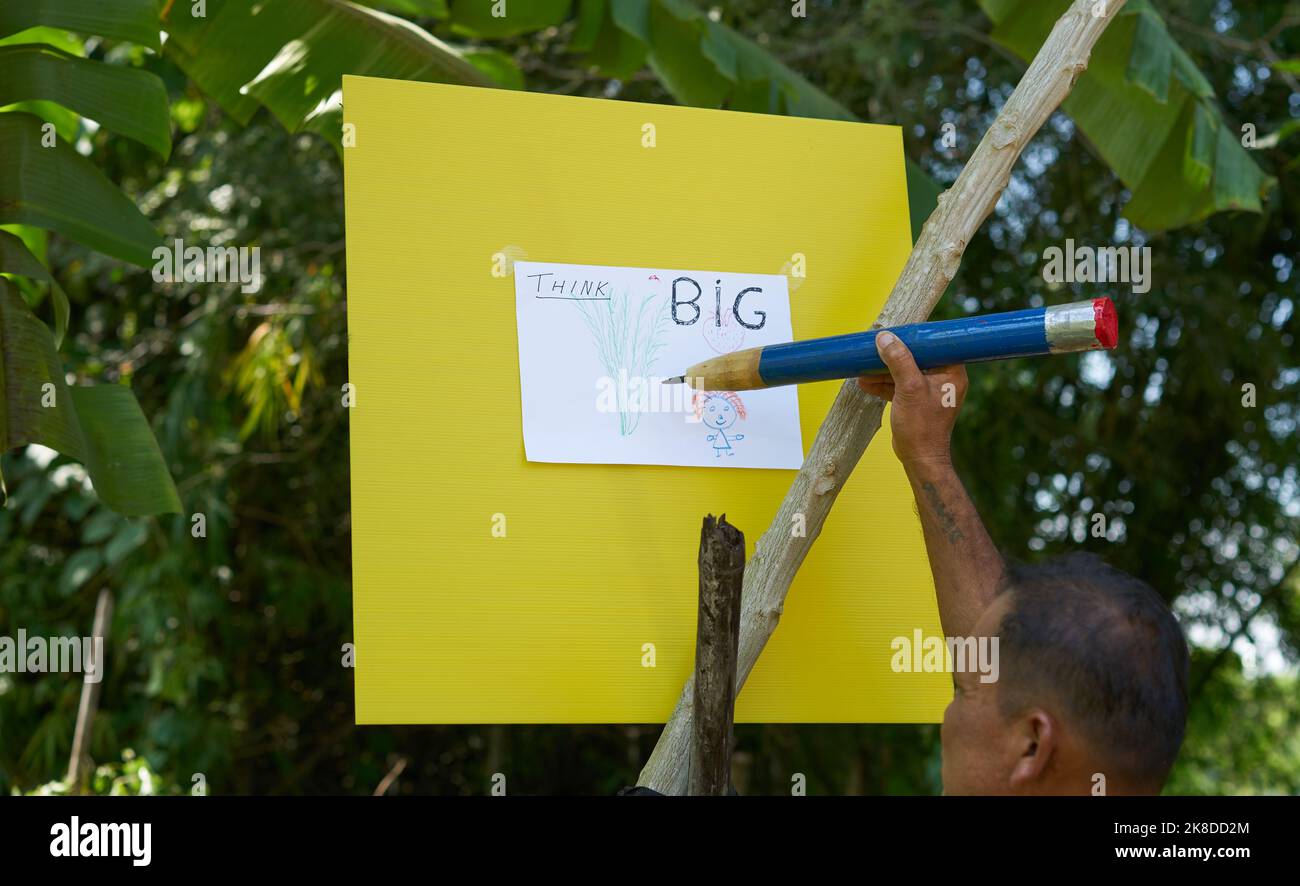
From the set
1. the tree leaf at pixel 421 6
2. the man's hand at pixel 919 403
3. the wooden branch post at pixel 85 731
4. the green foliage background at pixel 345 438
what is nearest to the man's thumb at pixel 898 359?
the man's hand at pixel 919 403

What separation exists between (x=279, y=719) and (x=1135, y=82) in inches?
156

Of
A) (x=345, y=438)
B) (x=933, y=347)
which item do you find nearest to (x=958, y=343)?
(x=933, y=347)

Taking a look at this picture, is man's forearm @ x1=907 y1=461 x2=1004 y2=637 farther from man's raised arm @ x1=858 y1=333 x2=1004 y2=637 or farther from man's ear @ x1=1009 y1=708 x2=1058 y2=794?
man's ear @ x1=1009 y1=708 x2=1058 y2=794

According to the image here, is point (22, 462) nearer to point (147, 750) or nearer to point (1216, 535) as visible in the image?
point (147, 750)

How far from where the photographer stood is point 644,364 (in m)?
1.80

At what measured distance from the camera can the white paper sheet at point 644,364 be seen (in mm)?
1745

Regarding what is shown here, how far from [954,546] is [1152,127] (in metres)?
1.70

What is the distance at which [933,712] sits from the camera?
183 centimetres

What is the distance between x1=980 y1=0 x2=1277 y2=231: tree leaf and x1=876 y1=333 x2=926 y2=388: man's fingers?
150 centimetres

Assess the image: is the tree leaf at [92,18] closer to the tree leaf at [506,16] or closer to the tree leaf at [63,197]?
the tree leaf at [63,197]

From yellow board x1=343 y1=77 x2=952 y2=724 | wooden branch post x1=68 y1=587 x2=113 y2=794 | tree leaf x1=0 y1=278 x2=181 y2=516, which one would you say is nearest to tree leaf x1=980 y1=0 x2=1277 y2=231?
yellow board x1=343 y1=77 x2=952 y2=724

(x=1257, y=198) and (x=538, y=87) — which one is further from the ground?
(x=538, y=87)

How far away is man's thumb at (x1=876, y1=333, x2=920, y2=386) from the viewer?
158 centimetres
